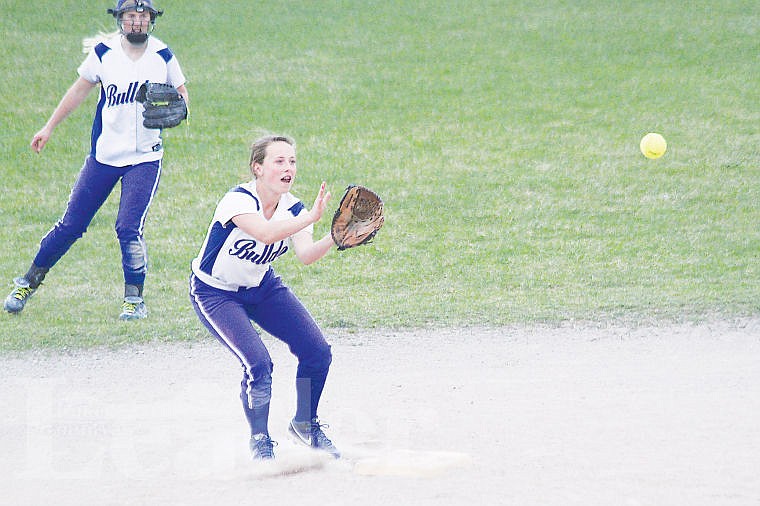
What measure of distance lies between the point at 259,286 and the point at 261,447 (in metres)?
0.78

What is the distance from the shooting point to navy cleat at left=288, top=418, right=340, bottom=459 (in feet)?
16.4

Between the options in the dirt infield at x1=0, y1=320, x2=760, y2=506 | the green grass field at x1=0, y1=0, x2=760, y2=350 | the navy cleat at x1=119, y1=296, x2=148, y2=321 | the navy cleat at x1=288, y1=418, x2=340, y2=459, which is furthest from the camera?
the green grass field at x1=0, y1=0, x2=760, y2=350

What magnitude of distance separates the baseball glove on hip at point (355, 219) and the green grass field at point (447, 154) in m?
2.41

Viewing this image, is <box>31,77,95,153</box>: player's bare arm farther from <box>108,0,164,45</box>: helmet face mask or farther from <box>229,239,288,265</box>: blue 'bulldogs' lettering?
<box>229,239,288,265</box>: blue 'bulldogs' lettering

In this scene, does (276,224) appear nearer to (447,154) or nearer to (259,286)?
(259,286)

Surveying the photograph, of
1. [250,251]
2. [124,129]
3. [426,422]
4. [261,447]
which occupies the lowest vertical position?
[261,447]

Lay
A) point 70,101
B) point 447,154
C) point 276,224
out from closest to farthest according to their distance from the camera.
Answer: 1. point 276,224
2. point 70,101
3. point 447,154

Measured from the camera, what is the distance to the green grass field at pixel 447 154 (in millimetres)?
7941

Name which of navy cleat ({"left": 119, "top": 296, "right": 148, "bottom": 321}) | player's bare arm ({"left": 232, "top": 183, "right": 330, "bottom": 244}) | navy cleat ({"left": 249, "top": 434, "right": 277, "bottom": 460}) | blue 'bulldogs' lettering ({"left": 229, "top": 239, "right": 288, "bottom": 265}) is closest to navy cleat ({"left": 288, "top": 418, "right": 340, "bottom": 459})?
navy cleat ({"left": 249, "top": 434, "right": 277, "bottom": 460})

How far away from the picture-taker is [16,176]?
11.4m

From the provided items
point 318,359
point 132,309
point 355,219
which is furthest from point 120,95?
point 318,359

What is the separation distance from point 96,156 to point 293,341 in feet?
9.19

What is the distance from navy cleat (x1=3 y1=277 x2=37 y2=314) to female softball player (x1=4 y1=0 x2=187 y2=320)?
1.83 feet

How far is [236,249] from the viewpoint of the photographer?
15.8 feet
